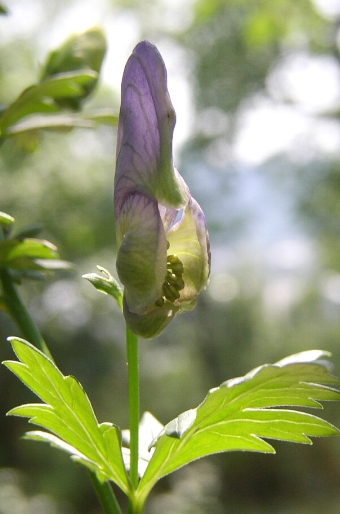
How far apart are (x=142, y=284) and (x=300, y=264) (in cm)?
843

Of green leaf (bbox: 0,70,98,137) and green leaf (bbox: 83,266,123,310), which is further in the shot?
green leaf (bbox: 0,70,98,137)

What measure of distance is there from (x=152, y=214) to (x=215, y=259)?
25.7 ft

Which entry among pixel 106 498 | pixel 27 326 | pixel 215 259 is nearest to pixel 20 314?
pixel 27 326

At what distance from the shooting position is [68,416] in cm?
31

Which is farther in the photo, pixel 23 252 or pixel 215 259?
pixel 215 259

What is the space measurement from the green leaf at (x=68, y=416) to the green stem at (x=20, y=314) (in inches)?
1.9

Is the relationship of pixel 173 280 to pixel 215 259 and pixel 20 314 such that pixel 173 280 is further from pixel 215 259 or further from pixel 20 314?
pixel 215 259

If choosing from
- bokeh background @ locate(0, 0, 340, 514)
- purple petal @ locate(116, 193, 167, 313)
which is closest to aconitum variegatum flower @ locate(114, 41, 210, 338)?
purple petal @ locate(116, 193, 167, 313)

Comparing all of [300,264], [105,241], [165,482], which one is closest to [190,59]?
[105,241]

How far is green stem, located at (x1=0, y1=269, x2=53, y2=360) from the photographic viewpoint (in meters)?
0.36

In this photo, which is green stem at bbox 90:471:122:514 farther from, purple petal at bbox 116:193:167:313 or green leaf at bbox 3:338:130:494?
purple petal at bbox 116:193:167:313

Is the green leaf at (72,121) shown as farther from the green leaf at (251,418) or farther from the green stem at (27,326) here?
the green leaf at (251,418)

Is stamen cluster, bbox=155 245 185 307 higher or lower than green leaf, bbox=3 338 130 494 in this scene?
higher

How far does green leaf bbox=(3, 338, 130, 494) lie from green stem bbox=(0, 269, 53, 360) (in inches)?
1.9
